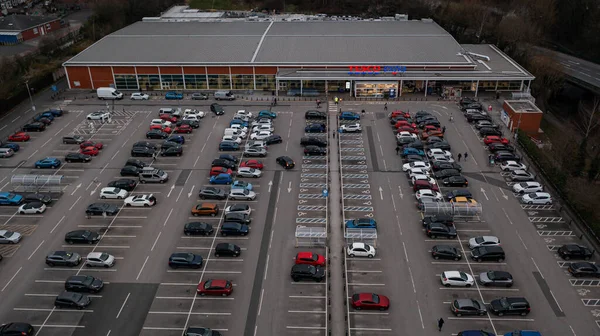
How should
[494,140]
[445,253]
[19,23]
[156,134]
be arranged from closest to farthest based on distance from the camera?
1. [445,253]
2. [494,140]
3. [156,134]
4. [19,23]

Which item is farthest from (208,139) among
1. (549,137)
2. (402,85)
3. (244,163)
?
(549,137)

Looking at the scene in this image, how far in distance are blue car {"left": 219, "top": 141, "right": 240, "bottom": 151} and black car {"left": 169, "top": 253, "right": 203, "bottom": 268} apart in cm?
2209

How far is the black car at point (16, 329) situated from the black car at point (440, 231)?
3371 cm

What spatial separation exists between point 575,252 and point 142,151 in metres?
48.0

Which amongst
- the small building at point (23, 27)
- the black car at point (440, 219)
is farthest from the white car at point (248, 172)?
the small building at point (23, 27)

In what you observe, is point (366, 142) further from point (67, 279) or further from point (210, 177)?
point (67, 279)

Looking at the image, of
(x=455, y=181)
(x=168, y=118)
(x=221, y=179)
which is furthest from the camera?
(x=168, y=118)

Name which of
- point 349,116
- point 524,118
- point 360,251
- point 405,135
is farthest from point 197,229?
point 524,118

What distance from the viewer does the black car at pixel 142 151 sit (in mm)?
60062

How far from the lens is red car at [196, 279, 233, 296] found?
38375mm

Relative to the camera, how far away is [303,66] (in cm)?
8075

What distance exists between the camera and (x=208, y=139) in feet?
213

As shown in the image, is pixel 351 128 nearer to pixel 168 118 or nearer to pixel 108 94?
pixel 168 118

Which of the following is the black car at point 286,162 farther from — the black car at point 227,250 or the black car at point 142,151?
the black car at point 227,250
